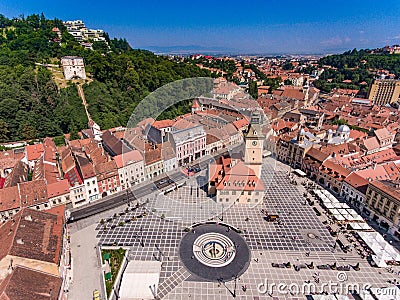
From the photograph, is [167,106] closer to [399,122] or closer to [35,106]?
[35,106]

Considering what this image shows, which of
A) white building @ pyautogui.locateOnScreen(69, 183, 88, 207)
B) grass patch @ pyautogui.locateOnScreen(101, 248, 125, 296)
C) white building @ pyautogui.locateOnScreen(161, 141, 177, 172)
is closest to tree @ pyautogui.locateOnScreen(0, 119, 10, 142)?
white building @ pyautogui.locateOnScreen(69, 183, 88, 207)

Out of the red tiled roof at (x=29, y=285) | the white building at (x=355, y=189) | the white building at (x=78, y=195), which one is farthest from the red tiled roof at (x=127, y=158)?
the white building at (x=355, y=189)

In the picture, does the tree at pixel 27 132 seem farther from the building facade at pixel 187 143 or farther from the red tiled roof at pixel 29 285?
the red tiled roof at pixel 29 285

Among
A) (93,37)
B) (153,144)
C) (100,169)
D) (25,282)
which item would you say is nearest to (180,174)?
(153,144)

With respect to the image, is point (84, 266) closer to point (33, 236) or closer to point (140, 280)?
point (33, 236)

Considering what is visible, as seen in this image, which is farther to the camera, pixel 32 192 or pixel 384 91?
pixel 384 91

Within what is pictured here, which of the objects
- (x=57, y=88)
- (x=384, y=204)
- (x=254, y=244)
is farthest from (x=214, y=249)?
(x=57, y=88)
